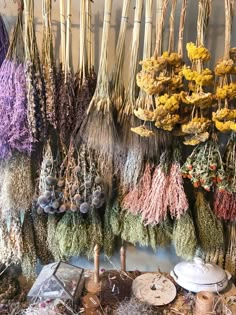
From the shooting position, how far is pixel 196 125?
3.93 ft

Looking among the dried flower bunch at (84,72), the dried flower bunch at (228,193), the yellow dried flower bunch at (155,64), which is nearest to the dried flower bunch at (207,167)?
the dried flower bunch at (228,193)

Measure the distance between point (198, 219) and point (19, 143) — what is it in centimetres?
81

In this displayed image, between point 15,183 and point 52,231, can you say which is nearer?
point 15,183

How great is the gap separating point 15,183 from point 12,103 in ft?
1.06

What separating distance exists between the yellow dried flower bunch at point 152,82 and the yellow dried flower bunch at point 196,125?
0.54ft

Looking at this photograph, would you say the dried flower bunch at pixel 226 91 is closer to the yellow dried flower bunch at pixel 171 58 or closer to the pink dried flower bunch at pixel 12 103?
the yellow dried flower bunch at pixel 171 58

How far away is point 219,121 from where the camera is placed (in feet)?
3.96

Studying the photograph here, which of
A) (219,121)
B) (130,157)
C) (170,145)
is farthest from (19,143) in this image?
(219,121)

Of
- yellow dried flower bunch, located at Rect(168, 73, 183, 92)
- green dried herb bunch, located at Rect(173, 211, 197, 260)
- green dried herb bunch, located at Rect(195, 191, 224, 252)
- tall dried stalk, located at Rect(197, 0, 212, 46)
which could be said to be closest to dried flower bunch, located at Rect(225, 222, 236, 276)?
green dried herb bunch, located at Rect(195, 191, 224, 252)

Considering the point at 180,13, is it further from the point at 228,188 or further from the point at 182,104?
the point at 228,188

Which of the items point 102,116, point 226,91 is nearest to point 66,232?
point 102,116

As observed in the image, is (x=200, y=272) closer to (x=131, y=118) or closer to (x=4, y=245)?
(x=131, y=118)

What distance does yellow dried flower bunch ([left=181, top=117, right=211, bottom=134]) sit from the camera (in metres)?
→ 1.20

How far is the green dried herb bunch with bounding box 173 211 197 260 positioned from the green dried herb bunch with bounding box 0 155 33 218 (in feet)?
2.10
